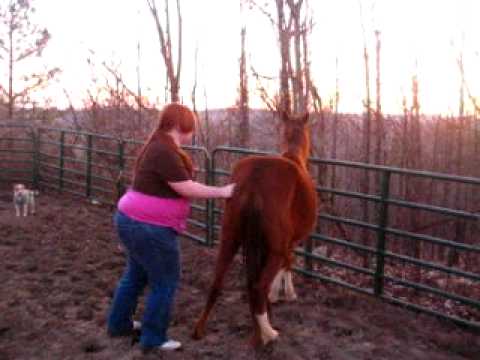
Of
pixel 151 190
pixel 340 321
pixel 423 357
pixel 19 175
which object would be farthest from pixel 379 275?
pixel 19 175

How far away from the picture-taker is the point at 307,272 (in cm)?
569

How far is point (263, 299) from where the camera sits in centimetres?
385

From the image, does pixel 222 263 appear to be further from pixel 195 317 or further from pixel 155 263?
pixel 195 317

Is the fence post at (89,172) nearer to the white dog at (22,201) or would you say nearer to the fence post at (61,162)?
the fence post at (61,162)

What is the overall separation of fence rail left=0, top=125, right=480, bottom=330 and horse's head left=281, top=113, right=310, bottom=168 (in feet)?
1.74

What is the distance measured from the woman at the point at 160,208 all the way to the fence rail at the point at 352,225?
72.9 inches

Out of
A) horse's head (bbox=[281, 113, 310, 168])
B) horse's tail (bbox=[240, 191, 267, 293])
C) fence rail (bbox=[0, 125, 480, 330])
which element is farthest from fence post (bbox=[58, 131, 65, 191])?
horse's tail (bbox=[240, 191, 267, 293])

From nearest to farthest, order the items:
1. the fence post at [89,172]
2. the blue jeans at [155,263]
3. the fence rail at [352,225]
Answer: the blue jeans at [155,263] < the fence rail at [352,225] < the fence post at [89,172]

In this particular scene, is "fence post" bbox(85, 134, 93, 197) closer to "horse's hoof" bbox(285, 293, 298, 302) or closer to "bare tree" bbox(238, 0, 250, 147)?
"bare tree" bbox(238, 0, 250, 147)

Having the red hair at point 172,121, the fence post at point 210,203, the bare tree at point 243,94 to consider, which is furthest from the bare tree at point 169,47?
the red hair at point 172,121

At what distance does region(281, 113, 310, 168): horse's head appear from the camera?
15.8 ft

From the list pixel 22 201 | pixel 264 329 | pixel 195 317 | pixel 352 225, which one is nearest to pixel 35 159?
pixel 22 201

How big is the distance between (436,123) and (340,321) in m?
8.32

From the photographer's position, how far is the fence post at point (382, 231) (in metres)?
5.04
